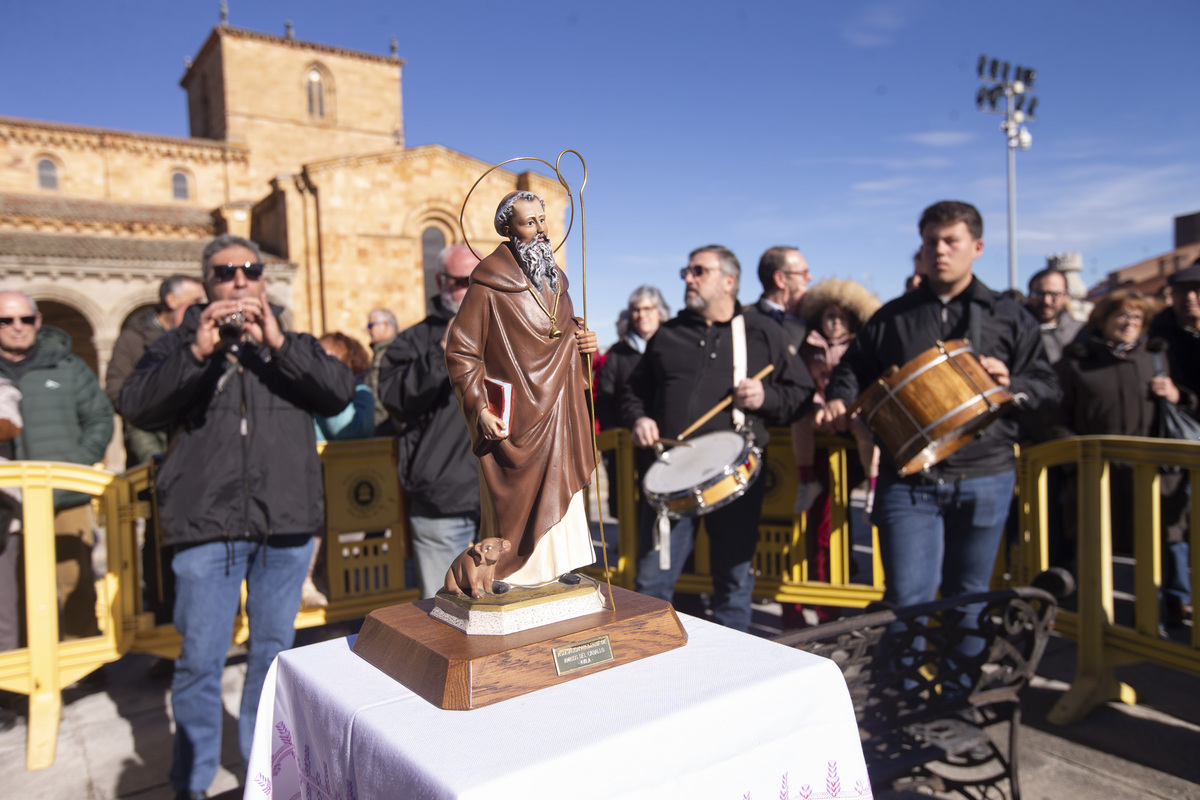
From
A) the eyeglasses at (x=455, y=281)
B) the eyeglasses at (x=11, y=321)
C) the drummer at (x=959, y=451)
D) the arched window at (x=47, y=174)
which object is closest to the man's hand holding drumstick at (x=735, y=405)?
the drummer at (x=959, y=451)

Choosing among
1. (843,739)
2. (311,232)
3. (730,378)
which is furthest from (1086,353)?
(311,232)

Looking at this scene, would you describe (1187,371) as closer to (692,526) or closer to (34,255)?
(692,526)

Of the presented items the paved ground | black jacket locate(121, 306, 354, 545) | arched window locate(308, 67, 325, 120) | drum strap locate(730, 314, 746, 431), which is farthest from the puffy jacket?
arched window locate(308, 67, 325, 120)

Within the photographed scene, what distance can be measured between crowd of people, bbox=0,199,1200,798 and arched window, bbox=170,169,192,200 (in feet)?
113

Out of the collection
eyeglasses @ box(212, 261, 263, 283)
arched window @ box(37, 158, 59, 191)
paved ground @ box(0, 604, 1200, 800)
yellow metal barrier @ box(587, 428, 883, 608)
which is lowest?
paved ground @ box(0, 604, 1200, 800)

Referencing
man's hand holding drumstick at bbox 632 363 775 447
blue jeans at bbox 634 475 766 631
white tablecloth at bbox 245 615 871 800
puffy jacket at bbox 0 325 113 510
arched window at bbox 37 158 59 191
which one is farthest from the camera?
arched window at bbox 37 158 59 191

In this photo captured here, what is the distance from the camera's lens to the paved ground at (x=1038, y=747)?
3.07m

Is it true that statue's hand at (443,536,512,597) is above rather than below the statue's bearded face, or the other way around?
below

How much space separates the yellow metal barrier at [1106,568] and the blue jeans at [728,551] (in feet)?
5.35

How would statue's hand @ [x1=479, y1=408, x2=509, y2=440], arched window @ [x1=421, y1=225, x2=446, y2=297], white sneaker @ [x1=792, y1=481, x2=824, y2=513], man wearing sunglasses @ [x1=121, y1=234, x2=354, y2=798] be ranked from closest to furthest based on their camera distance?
statue's hand @ [x1=479, y1=408, x2=509, y2=440], man wearing sunglasses @ [x1=121, y1=234, x2=354, y2=798], white sneaker @ [x1=792, y1=481, x2=824, y2=513], arched window @ [x1=421, y1=225, x2=446, y2=297]

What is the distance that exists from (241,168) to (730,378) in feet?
123

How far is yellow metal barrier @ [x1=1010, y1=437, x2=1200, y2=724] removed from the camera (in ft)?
11.1

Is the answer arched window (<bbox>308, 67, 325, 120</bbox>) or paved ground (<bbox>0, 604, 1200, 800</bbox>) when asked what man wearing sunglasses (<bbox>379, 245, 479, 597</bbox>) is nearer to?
paved ground (<bbox>0, 604, 1200, 800</bbox>)

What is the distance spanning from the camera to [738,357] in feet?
11.9
